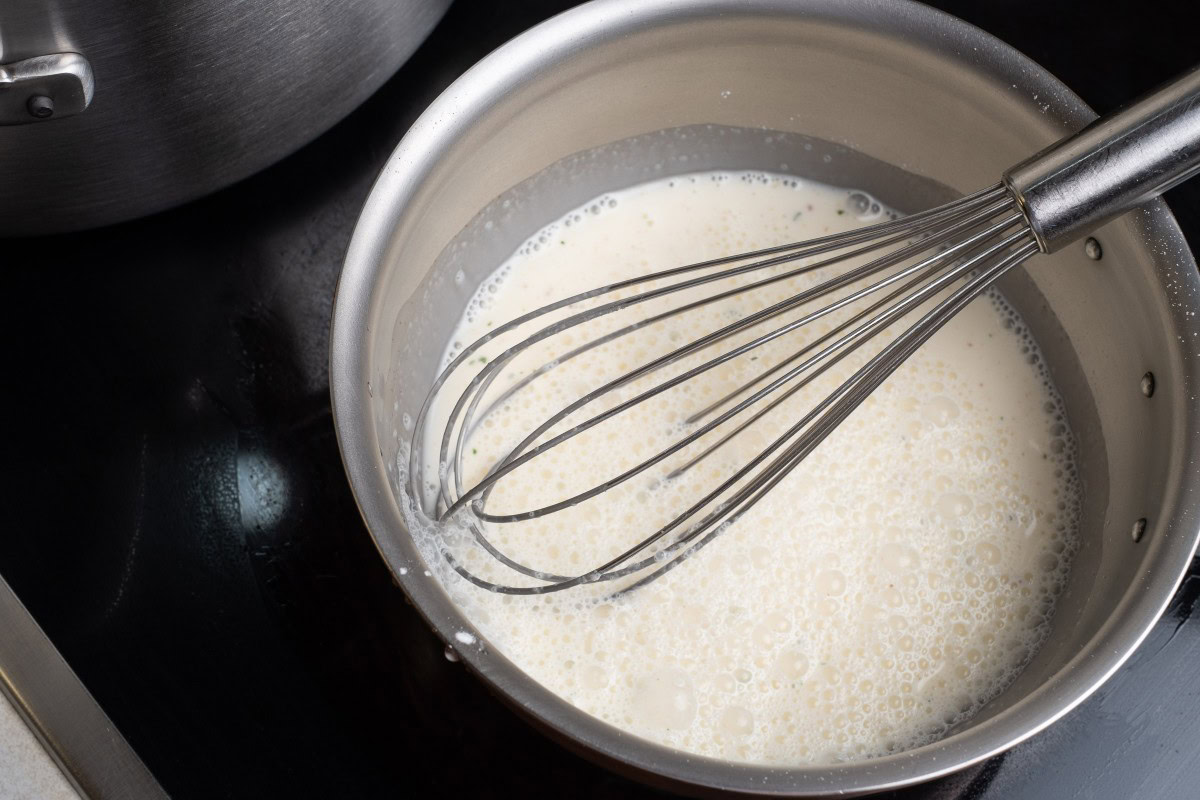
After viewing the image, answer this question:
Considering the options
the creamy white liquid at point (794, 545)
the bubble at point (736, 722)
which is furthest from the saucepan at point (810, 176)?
the bubble at point (736, 722)

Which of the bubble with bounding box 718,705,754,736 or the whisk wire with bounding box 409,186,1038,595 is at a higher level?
the whisk wire with bounding box 409,186,1038,595

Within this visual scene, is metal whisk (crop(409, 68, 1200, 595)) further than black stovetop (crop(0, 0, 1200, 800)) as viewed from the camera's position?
No

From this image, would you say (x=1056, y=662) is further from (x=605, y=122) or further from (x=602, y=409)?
(x=605, y=122)

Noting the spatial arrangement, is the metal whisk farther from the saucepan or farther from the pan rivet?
the pan rivet

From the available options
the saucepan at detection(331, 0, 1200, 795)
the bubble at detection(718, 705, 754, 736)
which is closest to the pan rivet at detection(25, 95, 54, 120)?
the saucepan at detection(331, 0, 1200, 795)

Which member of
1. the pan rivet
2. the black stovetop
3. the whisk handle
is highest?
the whisk handle

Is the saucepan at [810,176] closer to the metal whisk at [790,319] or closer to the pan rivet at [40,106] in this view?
A: the metal whisk at [790,319]
